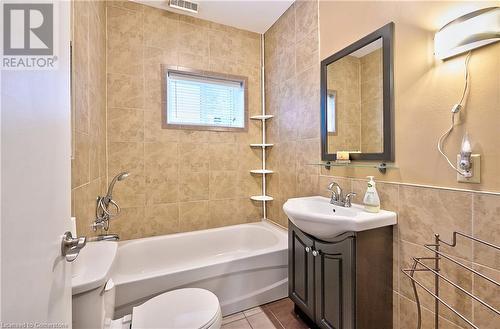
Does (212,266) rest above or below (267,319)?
above

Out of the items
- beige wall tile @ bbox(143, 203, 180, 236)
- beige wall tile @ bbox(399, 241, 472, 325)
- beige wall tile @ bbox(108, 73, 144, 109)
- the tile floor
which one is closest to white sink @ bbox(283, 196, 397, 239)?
beige wall tile @ bbox(399, 241, 472, 325)

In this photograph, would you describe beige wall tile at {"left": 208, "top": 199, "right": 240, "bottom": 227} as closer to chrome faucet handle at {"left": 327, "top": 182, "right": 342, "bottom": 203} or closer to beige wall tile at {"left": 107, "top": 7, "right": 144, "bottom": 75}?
chrome faucet handle at {"left": 327, "top": 182, "right": 342, "bottom": 203}

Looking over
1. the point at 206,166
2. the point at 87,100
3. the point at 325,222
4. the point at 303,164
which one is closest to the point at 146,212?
the point at 206,166

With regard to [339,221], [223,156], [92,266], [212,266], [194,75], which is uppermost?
[194,75]

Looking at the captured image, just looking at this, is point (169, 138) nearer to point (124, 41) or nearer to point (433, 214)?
point (124, 41)

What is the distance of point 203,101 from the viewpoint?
2541 millimetres

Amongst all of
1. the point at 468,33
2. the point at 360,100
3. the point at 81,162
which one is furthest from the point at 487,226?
the point at 81,162

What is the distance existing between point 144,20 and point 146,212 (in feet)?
6.27

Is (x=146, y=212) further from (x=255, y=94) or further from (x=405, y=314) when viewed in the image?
(x=405, y=314)

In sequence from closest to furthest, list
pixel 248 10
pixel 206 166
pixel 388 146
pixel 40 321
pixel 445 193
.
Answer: pixel 40 321 → pixel 445 193 → pixel 388 146 → pixel 248 10 → pixel 206 166

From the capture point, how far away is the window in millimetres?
2367

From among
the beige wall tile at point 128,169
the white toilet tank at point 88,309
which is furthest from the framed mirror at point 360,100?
the beige wall tile at point 128,169

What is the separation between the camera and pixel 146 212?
7.32 ft

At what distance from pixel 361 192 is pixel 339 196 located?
152mm
